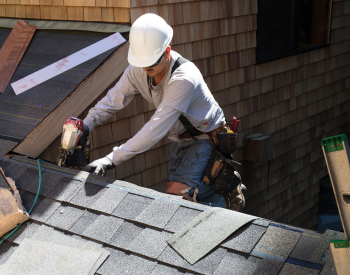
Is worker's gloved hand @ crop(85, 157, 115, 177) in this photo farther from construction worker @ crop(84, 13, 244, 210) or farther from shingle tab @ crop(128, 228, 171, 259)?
shingle tab @ crop(128, 228, 171, 259)

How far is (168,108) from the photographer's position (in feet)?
8.87

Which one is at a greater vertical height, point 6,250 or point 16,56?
point 16,56

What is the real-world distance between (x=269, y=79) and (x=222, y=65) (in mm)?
1034

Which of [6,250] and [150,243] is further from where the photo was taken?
[6,250]

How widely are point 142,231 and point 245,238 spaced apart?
0.56 m

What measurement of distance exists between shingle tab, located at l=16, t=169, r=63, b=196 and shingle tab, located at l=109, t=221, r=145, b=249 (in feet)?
2.31

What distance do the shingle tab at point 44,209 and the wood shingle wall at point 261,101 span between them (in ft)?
4.88

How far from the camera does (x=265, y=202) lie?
6379 mm

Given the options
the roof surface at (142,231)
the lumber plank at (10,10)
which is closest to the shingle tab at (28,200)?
the roof surface at (142,231)

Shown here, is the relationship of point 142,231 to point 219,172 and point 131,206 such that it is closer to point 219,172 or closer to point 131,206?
point 131,206

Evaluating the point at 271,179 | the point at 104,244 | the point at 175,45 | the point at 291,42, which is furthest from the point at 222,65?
the point at 104,244

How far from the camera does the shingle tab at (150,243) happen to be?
2.04 metres

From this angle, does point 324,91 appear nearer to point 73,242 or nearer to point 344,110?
point 344,110

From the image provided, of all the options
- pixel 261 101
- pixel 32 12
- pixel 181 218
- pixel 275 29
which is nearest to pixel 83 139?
pixel 181 218
